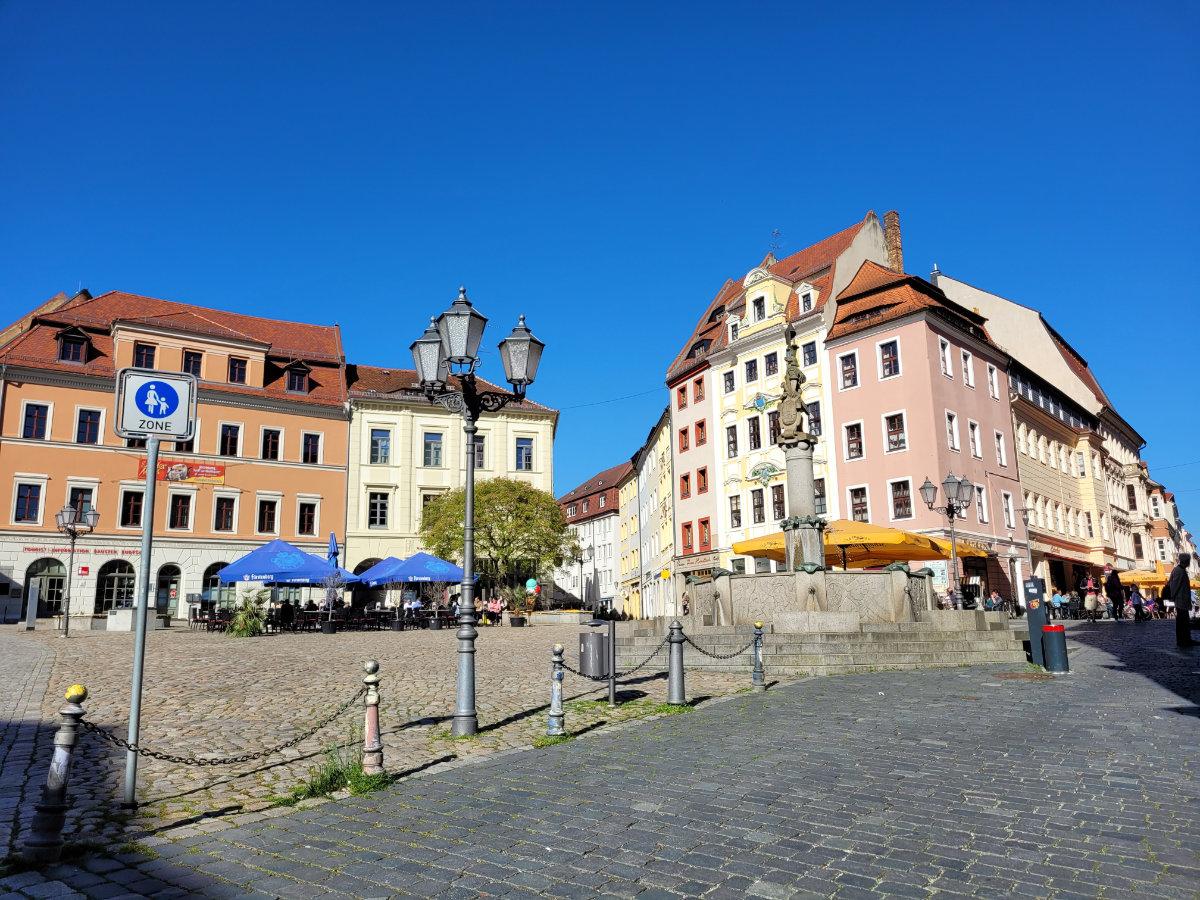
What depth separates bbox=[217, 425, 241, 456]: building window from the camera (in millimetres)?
45250

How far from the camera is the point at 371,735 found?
714cm

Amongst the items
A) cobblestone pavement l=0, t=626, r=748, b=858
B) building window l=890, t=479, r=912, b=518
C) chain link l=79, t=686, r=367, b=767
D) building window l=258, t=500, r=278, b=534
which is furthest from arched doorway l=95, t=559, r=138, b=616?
chain link l=79, t=686, r=367, b=767

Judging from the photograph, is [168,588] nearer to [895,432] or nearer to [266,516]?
[266,516]

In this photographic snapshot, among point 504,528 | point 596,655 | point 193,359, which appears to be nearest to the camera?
point 596,655

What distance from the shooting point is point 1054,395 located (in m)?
50.7

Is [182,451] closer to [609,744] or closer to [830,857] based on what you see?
[609,744]

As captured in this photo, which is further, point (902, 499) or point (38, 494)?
point (38, 494)

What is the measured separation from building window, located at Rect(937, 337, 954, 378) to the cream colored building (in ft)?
76.8

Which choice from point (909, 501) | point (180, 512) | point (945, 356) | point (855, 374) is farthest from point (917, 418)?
point (180, 512)

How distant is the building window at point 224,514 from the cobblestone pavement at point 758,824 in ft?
133

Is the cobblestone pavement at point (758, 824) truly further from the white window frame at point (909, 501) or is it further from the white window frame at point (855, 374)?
the white window frame at point (855, 374)

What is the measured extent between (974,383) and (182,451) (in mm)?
39229

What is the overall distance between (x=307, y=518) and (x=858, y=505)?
95.6 feet

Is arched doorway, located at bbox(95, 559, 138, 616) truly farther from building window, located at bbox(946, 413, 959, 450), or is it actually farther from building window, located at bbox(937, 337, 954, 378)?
building window, located at bbox(937, 337, 954, 378)
